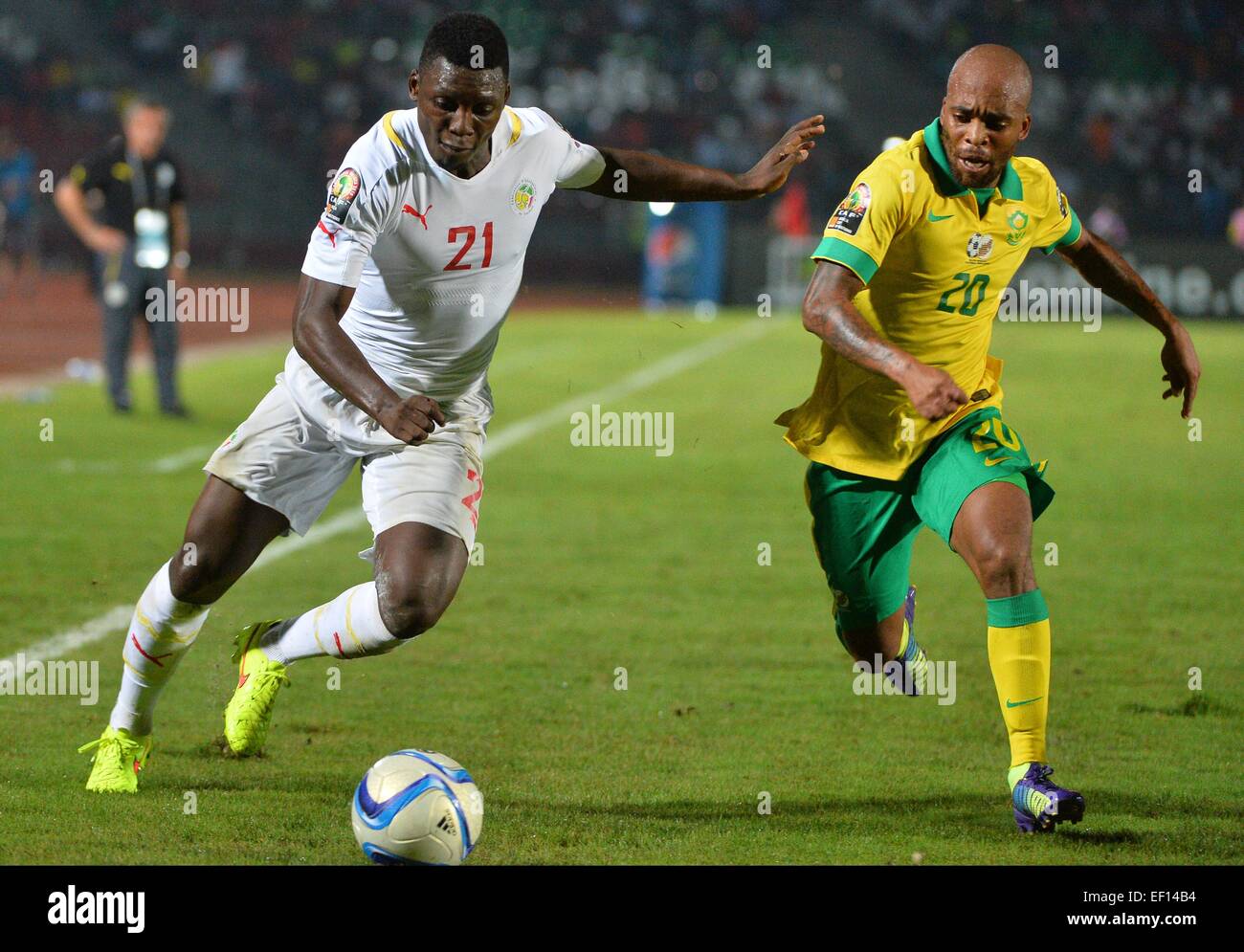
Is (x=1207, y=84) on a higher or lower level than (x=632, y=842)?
higher

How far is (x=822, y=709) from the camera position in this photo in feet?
19.4

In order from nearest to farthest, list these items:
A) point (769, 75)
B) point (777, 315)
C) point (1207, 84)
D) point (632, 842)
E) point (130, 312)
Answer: point (632, 842) < point (130, 312) < point (777, 315) < point (1207, 84) < point (769, 75)

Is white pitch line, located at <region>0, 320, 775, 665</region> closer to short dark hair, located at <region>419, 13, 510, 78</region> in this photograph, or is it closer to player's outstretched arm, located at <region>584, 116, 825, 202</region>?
player's outstretched arm, located at <region>584, 116, 825, 202</region>

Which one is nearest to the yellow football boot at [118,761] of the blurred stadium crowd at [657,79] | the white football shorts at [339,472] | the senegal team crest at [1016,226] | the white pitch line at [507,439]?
the white football shorts at [339,472]

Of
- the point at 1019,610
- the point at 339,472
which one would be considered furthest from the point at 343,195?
the point at 1019,610

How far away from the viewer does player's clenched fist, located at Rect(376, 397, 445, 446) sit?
4139 millimetres

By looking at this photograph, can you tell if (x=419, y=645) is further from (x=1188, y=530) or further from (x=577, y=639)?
(x=1188, y=530)

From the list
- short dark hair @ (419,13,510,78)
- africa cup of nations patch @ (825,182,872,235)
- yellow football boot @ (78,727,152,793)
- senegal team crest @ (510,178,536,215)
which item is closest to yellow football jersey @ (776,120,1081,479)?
africa cup of nations patch @ (825,182,872,235)

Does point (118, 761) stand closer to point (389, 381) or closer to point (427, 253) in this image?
point (389, 381)

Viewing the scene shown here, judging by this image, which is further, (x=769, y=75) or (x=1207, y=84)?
(x=769, y=75)

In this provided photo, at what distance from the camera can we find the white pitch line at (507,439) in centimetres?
655

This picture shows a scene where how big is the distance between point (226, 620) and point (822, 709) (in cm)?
275

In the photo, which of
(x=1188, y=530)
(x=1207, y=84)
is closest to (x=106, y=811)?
(x=1188, y=530)
